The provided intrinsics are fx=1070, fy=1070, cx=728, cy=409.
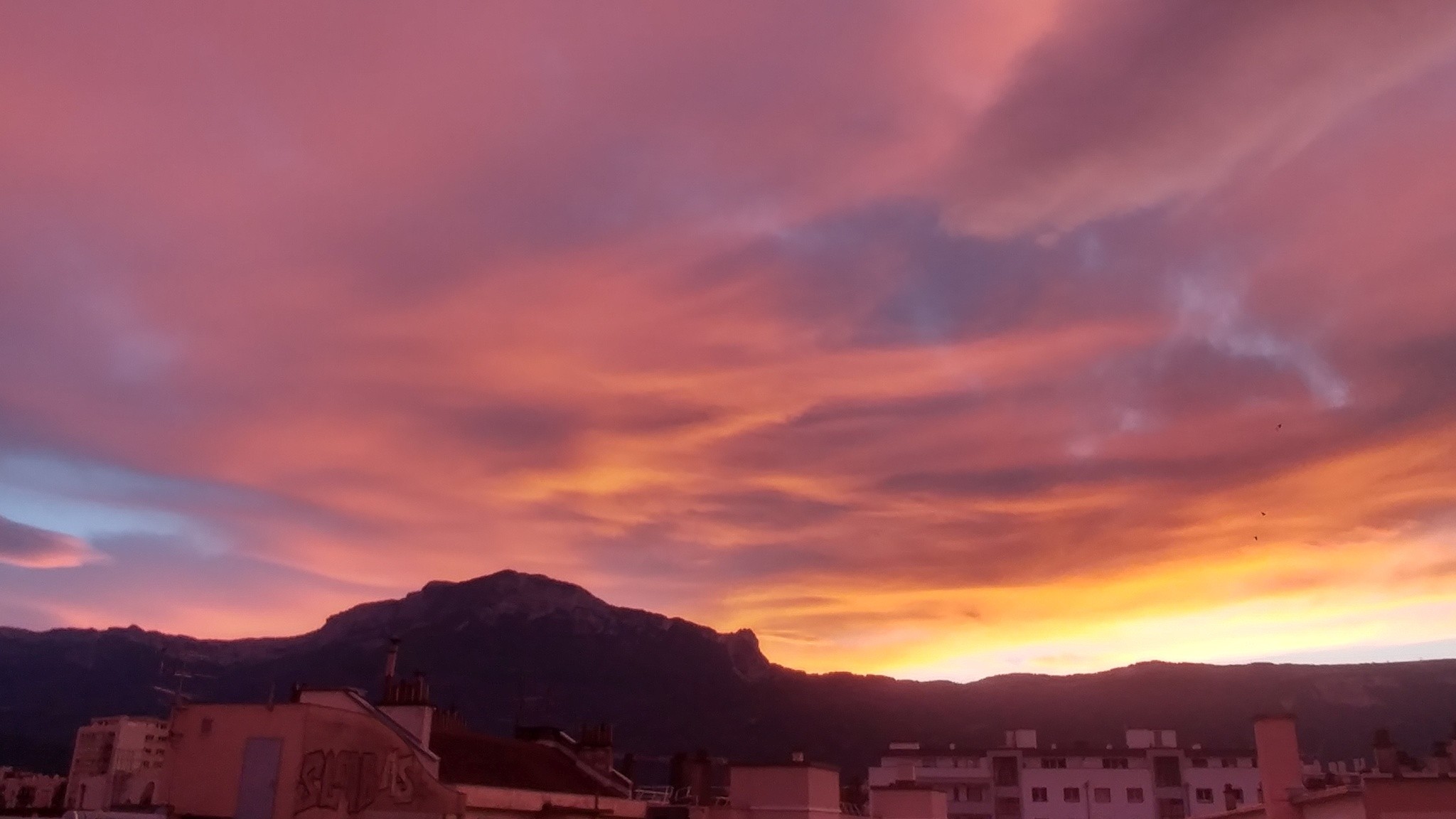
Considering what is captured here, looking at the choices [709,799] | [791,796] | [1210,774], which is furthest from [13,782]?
[1210,774]

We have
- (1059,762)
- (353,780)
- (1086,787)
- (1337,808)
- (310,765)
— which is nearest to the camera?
(1337,808)

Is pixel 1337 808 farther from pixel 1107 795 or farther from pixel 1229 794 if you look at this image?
pixel 1107 795

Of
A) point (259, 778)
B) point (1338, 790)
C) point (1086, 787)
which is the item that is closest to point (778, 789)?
point (259, 778)

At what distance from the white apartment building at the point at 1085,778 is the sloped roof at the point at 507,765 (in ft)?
200

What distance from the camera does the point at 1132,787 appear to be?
111m

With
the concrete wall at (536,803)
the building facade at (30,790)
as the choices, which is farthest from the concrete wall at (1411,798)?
the building facade at (30,790)

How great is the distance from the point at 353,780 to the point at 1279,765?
30693mm

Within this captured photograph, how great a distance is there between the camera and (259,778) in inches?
1433

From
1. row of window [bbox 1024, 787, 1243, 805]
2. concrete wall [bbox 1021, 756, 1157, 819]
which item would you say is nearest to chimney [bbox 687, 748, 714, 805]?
concrete wall [bbox 1021, 756, 1157, 819]

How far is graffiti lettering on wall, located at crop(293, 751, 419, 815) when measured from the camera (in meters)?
36.4

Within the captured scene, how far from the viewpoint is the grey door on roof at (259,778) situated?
36062 mm

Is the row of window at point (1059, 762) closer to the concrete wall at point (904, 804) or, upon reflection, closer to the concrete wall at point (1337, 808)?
the concrete wall at point (904, 804)

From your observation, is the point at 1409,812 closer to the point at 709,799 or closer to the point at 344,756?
the point at 344,756

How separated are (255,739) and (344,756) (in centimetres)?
301
